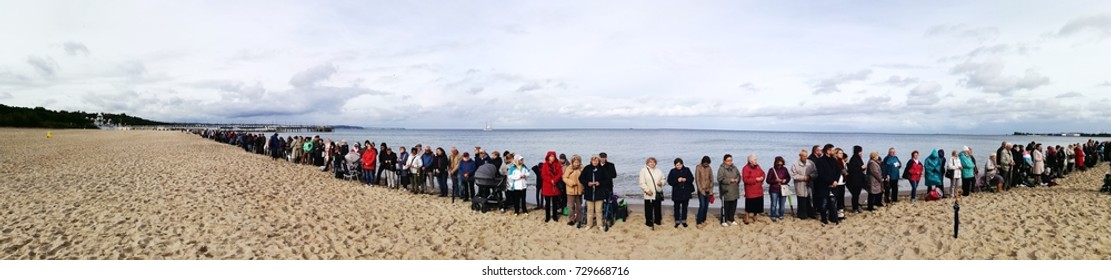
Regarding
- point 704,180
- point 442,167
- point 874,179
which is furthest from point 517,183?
point 874,179

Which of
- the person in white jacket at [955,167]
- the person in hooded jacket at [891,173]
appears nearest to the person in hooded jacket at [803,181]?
the person in hooded jacket at [891,173]

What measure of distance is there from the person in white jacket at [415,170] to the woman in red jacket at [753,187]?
305 inches

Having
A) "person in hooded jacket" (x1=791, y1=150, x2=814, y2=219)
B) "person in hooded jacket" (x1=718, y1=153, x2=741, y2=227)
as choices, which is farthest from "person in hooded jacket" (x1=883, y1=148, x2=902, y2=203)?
"person in hooded jacket" (x1=718, y1=153, x2=741, y2=227)

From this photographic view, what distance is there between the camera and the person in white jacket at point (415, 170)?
12922 millimetres

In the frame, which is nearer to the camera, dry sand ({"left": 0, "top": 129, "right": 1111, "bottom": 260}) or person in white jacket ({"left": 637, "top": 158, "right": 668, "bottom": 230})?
dry sand ({"left": 0, "top": 129, "right": 1111, "bottom": 260})

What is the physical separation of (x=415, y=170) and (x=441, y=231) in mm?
4669

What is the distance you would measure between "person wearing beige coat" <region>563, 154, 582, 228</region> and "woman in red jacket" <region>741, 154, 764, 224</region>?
2.87 metres

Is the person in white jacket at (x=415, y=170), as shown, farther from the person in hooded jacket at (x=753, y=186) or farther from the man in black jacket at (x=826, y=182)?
the man in black jacket at (x=826, y=182)

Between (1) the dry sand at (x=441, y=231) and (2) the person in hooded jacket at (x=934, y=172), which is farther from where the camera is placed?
(2) the person in hooded jacket at (x=934, y=172)

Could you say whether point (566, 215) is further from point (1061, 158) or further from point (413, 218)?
point (1061, 158)

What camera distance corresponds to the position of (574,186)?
8.90 m

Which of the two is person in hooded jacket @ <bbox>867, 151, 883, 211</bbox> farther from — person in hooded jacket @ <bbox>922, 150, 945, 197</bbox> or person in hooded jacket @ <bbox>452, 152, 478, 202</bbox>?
person in hooded jacket @ <bbox>452, 152, 478, 202</bbox>

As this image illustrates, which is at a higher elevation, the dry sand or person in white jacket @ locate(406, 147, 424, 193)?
person in white jacket @ locate(406, 147, 424, 193)

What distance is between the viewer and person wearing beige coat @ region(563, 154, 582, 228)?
29.0 ft
